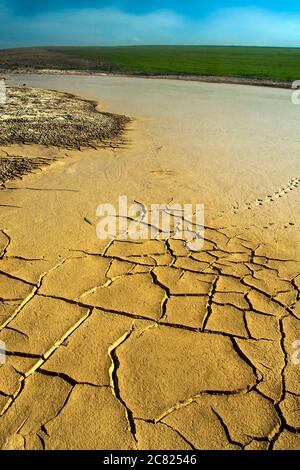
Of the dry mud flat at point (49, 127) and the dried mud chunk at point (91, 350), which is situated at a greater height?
the dry mud flat at point (49, 127)

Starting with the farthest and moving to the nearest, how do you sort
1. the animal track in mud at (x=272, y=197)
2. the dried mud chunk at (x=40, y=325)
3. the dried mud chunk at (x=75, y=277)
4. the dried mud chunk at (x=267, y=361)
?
the animal track in mud at (x=272, y=197)
the dried mud chunk at (x=75, y=277)
the dried mud chunk at (x=40, y=325)
the dried mud chunk at (x=267, y=361)

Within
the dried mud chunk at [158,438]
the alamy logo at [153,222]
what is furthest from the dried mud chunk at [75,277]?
the dried mud chunk at [158,438]

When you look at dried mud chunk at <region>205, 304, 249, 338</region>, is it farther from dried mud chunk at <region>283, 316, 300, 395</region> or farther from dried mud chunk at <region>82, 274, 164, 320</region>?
dried mud chunk at <region>82, 274, 164, 320</region>

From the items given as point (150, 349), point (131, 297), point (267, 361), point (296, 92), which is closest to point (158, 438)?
point (150, 349)

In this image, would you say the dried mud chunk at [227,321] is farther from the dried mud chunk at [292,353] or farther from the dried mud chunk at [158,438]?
the dried mud chunk at [158,438]

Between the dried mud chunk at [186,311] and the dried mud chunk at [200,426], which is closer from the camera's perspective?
the dried mud chunk at [200,426]

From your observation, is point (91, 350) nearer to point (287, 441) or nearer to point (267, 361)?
point (267, 361)

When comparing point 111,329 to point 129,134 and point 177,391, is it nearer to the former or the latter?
point 177,391
